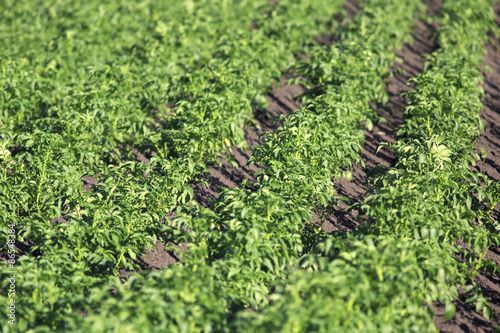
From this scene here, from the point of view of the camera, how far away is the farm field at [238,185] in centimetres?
373

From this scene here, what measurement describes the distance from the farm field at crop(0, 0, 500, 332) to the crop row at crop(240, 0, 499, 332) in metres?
0.02

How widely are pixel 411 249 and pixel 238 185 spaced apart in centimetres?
265

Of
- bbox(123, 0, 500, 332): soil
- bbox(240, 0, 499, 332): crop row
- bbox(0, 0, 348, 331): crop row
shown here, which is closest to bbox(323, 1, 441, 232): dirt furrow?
bbox(123, 0, 500, 332): soil

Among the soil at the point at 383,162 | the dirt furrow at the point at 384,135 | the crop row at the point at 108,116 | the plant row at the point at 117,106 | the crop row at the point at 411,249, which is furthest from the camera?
the dirt furrow at the point at 384,135

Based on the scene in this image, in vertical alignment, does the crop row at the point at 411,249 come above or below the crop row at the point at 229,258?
above

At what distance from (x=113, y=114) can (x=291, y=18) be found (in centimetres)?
440

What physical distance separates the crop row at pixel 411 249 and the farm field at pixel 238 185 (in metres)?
0.02

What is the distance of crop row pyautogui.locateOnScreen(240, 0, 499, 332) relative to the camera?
11.4 feet

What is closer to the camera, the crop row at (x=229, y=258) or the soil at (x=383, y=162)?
the crop row at (x=229, y=258)

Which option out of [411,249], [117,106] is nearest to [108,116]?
[117,106]

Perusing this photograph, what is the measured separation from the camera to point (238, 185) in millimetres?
6285

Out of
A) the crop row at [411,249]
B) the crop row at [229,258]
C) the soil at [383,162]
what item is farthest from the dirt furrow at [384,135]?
the crop row at [411,249]

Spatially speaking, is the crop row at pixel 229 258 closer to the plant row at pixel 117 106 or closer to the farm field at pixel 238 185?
the farm field at pixel 238 185

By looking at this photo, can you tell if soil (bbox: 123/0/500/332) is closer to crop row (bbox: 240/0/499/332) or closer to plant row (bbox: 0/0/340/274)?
crop row (bbox: 240/0/499/332)
